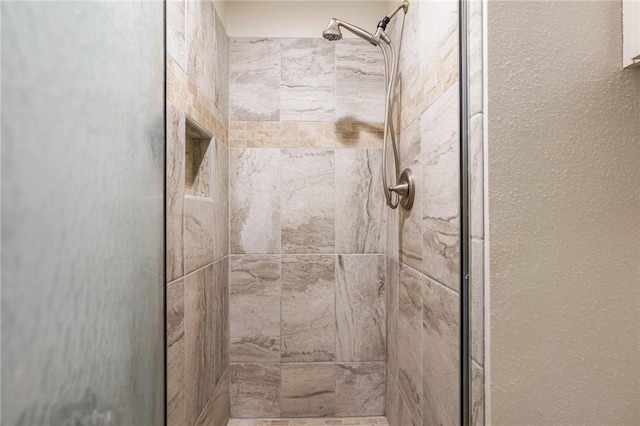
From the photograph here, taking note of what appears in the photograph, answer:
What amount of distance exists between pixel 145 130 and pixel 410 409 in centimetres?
123

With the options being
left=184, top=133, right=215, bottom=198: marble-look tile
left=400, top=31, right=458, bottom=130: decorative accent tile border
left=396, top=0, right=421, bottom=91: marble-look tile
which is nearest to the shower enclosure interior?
left=184, top=133, right=215, bottom=198: marble-look tile

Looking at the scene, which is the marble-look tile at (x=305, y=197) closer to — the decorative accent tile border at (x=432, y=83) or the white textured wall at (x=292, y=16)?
the decorative accent tile border at (x=432, y=83)

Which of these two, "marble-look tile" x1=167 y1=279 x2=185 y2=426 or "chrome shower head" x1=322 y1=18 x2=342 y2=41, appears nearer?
"marble-look tile" x1=167 y1=279 x2=185 y2=426

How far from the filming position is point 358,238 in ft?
5.59

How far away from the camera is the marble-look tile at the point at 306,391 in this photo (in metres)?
1.67

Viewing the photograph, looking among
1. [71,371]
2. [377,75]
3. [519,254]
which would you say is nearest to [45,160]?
[71,371]

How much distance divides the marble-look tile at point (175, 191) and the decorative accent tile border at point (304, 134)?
0.58 meters

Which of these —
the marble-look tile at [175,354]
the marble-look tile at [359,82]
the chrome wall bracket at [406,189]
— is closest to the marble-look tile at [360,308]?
the chrome wall bracket at [406,189]

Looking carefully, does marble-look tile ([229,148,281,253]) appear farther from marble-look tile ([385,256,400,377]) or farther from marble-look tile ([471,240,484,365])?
marble-look tile ([471,240,484,365])

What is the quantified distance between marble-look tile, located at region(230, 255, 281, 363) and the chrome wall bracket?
2.28 ft

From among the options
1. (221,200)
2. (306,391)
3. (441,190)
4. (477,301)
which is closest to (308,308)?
(306,391)

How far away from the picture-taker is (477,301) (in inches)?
27.7

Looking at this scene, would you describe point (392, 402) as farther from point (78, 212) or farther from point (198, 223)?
point (78, 212)

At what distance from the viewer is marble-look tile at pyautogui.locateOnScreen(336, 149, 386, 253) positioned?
1703 millimetres
